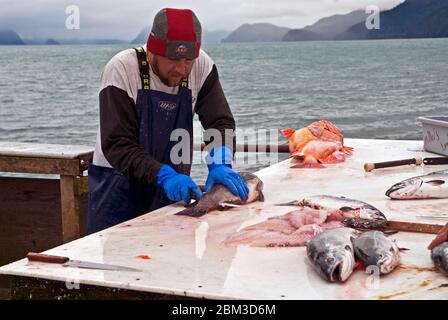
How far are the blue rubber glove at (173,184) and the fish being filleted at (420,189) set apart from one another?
4.43 feet

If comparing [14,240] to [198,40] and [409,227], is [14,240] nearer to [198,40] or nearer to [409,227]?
[198,40]

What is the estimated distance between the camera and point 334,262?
317cm

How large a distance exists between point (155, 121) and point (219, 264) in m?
1.50

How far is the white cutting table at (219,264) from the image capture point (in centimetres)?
306

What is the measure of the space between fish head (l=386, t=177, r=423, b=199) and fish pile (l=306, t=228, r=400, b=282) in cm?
135

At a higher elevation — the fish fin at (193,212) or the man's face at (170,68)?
the man's face at (170,68)

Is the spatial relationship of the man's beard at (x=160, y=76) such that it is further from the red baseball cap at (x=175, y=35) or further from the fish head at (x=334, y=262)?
the fish head at (x=334, y=262)

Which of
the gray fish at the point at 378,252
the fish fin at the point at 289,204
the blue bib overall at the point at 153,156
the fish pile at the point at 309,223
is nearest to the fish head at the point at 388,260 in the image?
the gray fish at the point at 378,252

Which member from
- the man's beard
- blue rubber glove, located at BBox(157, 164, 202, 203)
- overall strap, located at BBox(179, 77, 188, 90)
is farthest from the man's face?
blue rubber glove, located at BBox(157, 164, 202, 203)

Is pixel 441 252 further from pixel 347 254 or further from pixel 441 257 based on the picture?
pixel 347 254

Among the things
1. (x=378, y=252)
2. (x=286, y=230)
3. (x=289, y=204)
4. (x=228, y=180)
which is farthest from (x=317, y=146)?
(x=378, y=252)

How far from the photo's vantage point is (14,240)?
261 inches
